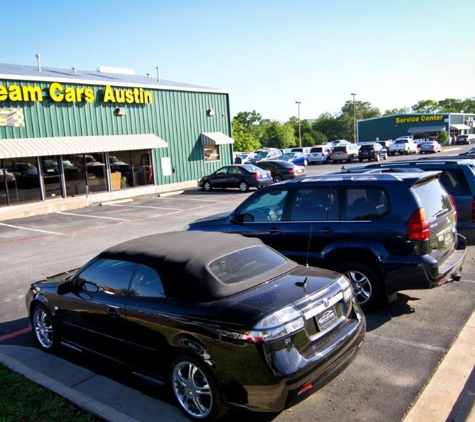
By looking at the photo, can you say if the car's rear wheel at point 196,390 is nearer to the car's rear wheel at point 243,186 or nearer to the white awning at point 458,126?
the car's rear wheel at point 243,186

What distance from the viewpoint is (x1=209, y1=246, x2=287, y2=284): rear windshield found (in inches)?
172

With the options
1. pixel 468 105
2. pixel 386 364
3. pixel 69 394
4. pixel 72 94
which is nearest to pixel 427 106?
pixel 468 105

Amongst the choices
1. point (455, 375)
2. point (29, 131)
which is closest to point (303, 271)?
point (455, 375)

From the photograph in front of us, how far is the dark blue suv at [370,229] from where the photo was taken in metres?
5.88

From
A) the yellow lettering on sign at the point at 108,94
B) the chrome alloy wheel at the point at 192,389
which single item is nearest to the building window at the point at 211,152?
the yellow lettering on sign at the point at 108,94

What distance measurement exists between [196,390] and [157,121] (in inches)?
939

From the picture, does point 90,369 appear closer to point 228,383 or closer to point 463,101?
point 228,383

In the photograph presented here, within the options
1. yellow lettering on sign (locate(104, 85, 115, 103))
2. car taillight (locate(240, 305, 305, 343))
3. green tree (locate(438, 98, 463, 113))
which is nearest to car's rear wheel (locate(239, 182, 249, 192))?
yellow lettering on sign (locate(104, 85, 115, 103))

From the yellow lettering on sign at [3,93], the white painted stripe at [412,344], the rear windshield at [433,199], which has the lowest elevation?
the white painted stripe at [412,344]

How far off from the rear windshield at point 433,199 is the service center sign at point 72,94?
18159 millimetres

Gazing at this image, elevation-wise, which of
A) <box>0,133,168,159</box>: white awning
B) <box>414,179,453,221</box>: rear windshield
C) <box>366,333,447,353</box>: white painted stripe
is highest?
<box>0,133,168,159</box>: white awning

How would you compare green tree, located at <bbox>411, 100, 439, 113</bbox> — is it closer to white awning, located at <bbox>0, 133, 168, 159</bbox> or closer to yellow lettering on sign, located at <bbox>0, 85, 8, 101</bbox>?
white awning, located at <bbox>0, 133, 168, 159</bbox>

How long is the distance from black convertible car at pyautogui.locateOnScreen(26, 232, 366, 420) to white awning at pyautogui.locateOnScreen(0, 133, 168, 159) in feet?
51.3

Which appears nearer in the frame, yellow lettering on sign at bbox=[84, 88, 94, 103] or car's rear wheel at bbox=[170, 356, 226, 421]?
car's rear wheel at bbox=[170, 356, 226, 421]
